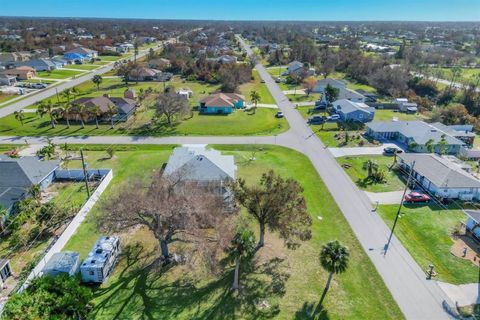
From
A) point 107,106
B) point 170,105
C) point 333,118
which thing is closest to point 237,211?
point 170,105

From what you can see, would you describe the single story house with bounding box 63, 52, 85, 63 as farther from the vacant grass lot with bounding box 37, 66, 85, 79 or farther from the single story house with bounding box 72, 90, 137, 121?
the single story house with bounding box 72, 90, 137, 121

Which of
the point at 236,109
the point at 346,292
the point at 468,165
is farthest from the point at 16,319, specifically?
the point at 236,109

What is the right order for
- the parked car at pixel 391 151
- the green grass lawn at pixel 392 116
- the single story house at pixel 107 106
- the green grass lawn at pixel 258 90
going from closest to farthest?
the parked car at pixel 391 151 → the single story house at pixel 107 106 → the green grass lawn at pixel 392 116 → the green grass lawn at pixel 258 90

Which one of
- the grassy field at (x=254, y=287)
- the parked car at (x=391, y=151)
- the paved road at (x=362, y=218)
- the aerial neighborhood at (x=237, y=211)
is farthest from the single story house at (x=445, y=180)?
the grassy field at (x=254, y=287)

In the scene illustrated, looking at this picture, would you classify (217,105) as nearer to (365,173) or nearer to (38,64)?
(365,173)

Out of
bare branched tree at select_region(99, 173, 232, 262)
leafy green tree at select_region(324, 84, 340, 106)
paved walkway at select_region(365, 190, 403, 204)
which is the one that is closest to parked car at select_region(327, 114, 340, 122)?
leafy green tree at select_region(324, 84, 340, 106)

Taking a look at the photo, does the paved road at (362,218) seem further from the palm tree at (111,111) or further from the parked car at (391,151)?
the parked car at (391,151)
